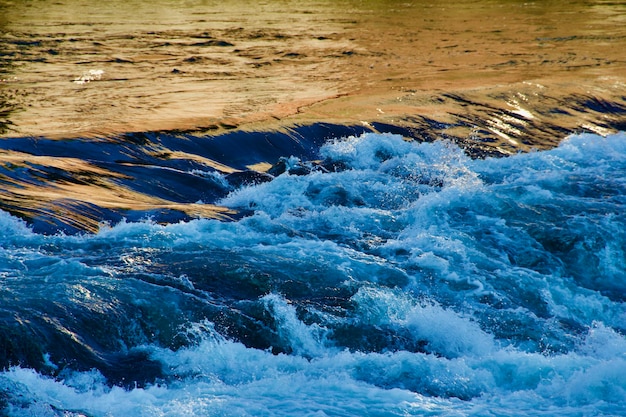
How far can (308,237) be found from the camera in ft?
25.3

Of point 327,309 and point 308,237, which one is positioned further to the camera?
point 308,237

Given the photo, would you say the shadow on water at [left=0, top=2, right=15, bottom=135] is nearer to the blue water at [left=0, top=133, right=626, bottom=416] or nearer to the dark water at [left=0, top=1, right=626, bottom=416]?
the dark water at [left=0, top=1, right=626, bottom=416]

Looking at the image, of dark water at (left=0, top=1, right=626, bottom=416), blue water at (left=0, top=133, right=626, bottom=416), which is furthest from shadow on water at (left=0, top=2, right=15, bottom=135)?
blue water at (left=0, top=133, right=626, bottom=416)

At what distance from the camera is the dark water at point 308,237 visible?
17.1 feet

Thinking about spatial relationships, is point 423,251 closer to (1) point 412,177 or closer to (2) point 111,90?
(1) point 412,177

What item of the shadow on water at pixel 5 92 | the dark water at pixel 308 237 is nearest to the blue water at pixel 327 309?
the dark water at pixel 308 237

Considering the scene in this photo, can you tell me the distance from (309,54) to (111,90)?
5320 mm

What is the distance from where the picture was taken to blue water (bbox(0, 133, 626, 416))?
16.6 feet

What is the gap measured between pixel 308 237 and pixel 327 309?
161cm

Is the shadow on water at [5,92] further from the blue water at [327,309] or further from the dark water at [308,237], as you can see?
the blue water at [327,309]

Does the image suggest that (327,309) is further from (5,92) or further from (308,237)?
(5,92)

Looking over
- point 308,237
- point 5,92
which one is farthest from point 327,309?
point 5,92

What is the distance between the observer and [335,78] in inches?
587

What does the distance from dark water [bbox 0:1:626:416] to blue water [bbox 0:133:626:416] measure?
21 mm
